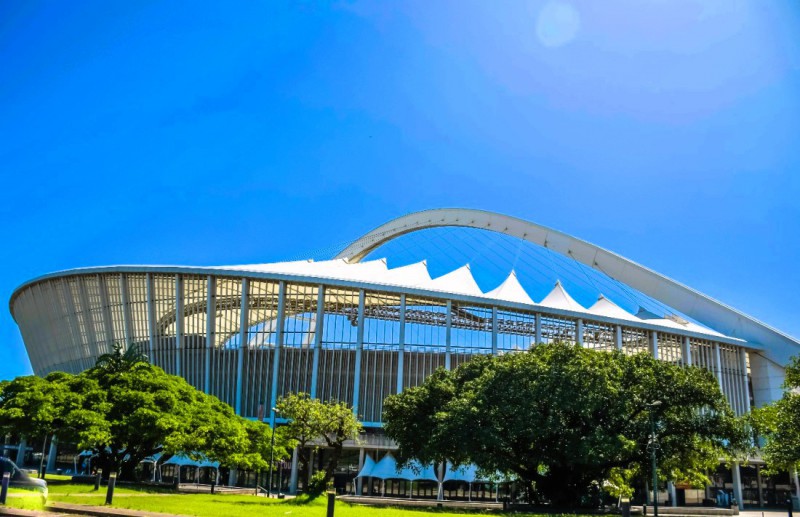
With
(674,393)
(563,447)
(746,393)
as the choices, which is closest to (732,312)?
(746,393)

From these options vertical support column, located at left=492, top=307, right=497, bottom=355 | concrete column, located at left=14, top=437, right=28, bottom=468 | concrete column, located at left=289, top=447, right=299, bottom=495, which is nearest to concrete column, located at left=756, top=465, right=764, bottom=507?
vertical support column, located at left=492, top=307, right=497, bottom=355

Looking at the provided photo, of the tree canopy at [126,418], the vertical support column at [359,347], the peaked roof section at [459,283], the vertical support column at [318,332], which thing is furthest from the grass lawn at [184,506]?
the peaked roof section at [459,283]

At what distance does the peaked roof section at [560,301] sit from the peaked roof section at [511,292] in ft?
5.97

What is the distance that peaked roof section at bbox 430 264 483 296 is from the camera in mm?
58156

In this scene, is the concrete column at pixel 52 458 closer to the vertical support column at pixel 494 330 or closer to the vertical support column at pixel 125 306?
the vertical support column at pixel 125 306

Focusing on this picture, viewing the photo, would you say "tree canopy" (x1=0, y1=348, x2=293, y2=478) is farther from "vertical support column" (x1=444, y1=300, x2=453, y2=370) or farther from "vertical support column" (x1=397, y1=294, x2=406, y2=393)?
"vertical support column" (x1=444, y1=300, x2=453, y2=370)

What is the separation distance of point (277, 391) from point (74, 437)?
879 inches

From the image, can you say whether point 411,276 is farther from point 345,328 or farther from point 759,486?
point 759,486

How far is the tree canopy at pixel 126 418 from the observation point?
3491 cm

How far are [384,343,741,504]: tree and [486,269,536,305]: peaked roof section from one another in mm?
22679

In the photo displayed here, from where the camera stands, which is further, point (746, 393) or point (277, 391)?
point (746, 393)

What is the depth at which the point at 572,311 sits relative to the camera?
57406 mm

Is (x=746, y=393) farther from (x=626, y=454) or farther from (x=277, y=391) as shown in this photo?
(x=277, y=391)

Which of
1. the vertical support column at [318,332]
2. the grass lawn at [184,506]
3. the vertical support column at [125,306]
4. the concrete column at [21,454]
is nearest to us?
the grass lawn at [184,506]
